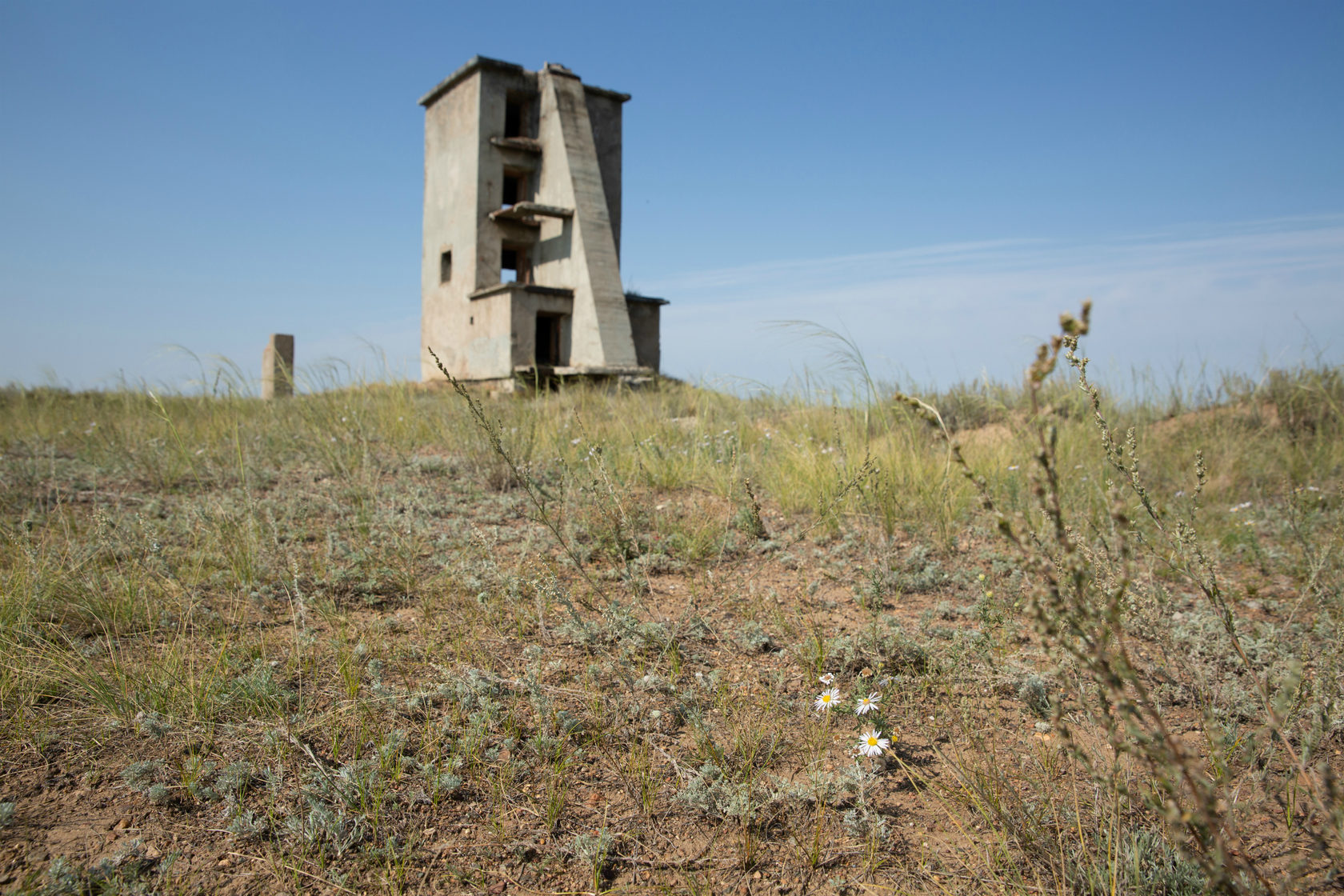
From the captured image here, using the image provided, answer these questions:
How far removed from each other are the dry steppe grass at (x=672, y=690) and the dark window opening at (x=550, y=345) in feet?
28.6

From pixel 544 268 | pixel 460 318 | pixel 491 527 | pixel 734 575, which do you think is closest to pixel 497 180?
pixel 544 268

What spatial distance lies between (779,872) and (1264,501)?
4.82 metres

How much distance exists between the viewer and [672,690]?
211cm

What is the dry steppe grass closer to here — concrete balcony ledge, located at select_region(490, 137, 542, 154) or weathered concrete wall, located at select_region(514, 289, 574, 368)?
weathered concrete wall, located at select_region(514, 289, 574, 368)

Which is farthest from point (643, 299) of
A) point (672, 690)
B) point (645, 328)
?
point (672, 690)

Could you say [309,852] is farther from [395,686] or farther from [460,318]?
[460,318]

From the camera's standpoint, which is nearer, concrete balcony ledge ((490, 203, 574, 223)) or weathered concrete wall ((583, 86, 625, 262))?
concrete balcony ledge ((490, 203, 574, 223))

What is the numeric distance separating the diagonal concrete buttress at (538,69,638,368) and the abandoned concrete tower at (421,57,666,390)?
20mm

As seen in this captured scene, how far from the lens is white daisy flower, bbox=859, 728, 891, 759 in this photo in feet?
5.82

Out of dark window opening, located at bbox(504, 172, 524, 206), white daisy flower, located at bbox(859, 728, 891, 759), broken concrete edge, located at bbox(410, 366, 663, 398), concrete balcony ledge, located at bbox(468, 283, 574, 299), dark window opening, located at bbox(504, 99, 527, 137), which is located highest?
dark window opening, located at bbox(504, 99, 527, 137)

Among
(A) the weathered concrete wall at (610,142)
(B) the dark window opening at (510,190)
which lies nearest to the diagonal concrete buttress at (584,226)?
(A) the weathered concrete wall at (610,142)

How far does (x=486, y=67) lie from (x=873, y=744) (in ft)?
44.3

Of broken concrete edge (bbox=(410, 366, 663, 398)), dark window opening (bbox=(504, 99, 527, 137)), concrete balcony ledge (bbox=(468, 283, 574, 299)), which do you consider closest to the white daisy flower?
broken concrete edge (bbox=(410, 366, 663, 398))

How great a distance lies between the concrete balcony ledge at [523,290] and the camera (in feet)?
38.1
